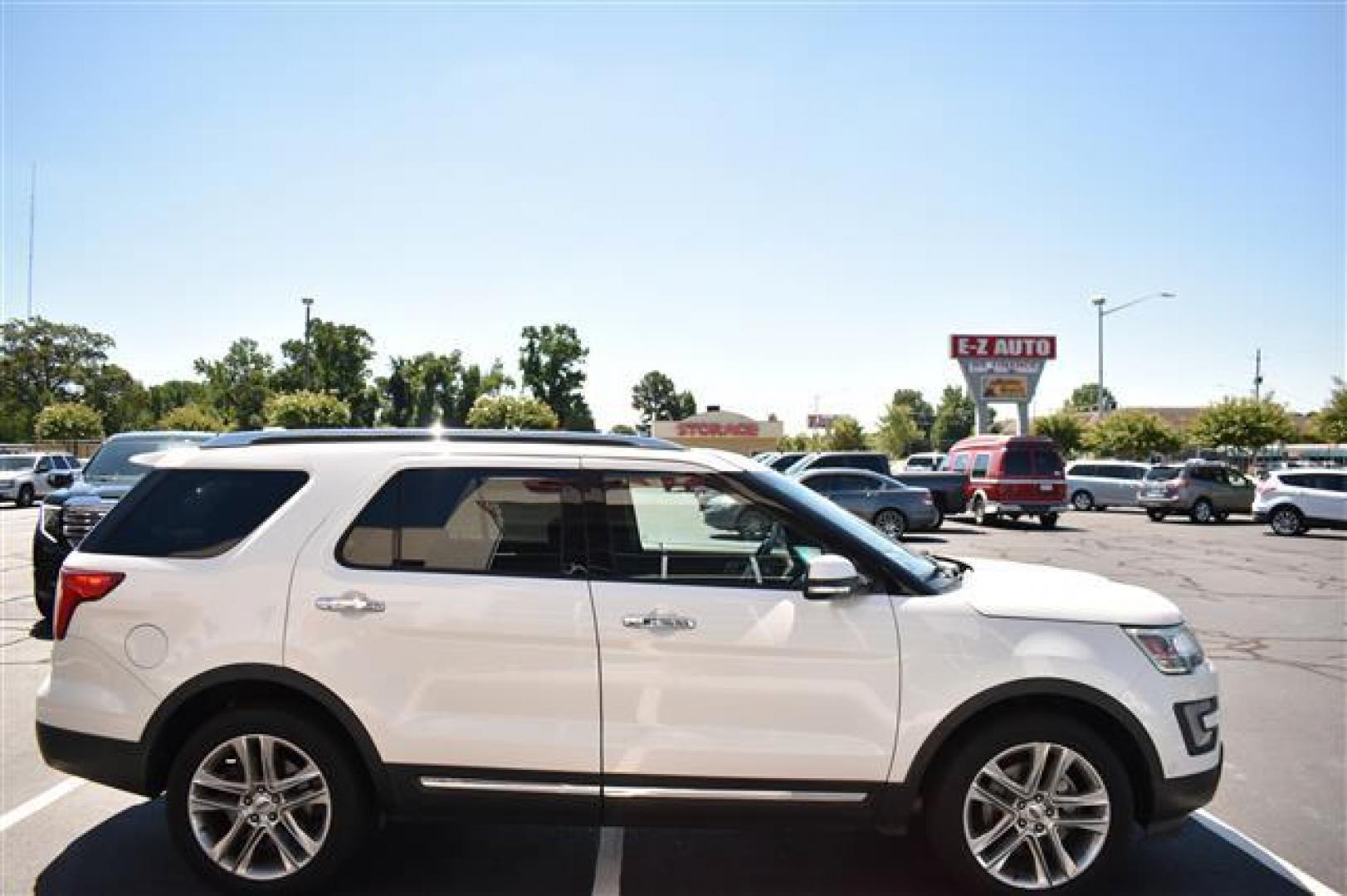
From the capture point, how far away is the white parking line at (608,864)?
141 inches

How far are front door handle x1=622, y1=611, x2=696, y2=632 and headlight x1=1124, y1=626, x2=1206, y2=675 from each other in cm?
173

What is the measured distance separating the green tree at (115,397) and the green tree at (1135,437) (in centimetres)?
8694

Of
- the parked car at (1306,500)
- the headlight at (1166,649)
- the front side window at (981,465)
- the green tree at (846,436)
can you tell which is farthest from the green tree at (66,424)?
the headlight at (1166,649)

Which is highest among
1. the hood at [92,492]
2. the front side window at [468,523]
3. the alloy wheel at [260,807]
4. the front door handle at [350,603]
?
the front side window at [468,523]

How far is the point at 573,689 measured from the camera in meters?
3.43

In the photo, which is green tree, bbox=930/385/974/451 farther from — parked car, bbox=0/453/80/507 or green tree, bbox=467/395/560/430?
parked car, bbox=0/453/80/507

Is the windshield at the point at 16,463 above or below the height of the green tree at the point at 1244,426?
below

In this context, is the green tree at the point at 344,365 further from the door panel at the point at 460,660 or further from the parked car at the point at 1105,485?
the door panel at the point at 460,660

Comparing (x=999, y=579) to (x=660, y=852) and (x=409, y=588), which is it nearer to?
(x=660, y=852)

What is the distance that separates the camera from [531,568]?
358 centimetres

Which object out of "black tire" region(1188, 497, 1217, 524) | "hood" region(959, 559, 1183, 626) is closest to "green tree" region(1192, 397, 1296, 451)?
"black tire" region(1188, 497, 1217, 524)

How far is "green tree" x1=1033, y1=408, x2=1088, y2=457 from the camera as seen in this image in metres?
59.7

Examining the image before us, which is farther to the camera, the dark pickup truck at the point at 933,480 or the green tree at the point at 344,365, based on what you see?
the green tree at the point at 344,365

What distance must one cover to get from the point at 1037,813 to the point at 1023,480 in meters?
20.9
